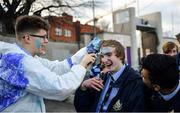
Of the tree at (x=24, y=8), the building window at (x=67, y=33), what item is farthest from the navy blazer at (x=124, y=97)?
the building window at (x=67, y=33)

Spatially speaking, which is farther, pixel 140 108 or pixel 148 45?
pixel 148 45

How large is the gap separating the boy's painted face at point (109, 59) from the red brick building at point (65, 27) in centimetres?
2554

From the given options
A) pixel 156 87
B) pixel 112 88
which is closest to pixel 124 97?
pixel 112 88

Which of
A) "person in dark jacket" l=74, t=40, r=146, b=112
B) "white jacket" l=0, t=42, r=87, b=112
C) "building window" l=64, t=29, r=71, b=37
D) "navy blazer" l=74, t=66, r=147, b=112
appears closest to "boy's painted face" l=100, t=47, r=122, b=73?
"person in dark jacket" l=74, t=40, r=146, b=112

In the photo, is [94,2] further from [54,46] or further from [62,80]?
[62,80]

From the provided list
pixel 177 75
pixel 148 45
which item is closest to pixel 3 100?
pixel 177 75

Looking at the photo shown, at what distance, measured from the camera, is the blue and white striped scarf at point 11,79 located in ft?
10.4

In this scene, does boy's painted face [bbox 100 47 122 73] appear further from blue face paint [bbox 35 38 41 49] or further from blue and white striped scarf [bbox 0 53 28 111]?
blue and white striped scarf [bbox 0 53 28 111]

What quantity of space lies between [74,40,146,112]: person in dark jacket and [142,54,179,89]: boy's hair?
11.5 inches

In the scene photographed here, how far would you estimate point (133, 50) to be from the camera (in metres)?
A: 32.7

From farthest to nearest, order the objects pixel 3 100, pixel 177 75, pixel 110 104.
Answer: pixel 110 104 → pixel 3 100 → pixel 177 75

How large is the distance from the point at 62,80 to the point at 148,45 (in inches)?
1464

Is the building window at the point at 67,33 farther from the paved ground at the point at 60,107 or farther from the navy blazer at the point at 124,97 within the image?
the navy blazer at the point at 124,97

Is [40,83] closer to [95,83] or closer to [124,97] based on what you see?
[95,83]
